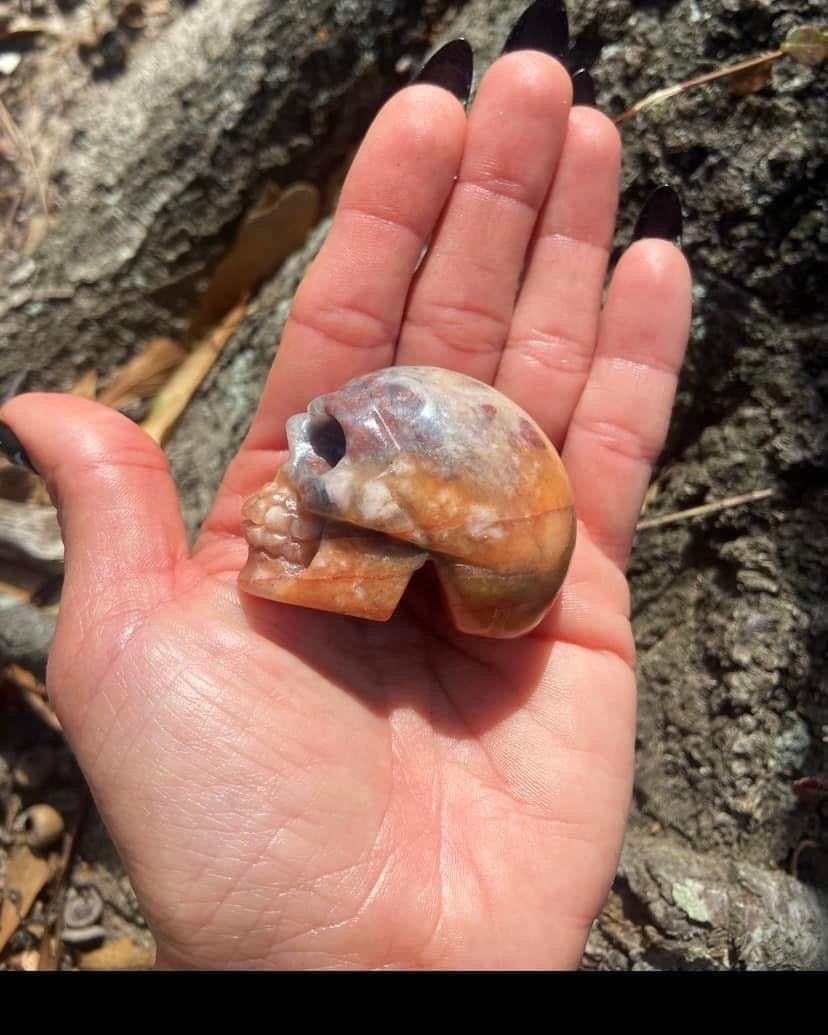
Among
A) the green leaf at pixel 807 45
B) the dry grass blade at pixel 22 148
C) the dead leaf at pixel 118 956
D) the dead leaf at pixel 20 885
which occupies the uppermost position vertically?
the green leaf at pixel 807 45

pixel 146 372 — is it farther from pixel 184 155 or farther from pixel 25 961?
pixel 25 961

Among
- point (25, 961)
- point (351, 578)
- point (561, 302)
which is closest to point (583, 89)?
point (561, 302)

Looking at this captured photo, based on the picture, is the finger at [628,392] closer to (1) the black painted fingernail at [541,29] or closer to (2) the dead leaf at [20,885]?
(1) the black painted fingernail at [541,29]

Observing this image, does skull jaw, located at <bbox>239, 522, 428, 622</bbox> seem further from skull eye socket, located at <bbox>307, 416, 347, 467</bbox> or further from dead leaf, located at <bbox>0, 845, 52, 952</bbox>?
dead leaf, located at <bbox>0, 845, 52, 952</bbox>

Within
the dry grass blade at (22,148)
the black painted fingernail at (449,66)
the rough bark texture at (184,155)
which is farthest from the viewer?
the dry grass blade at (22,148)

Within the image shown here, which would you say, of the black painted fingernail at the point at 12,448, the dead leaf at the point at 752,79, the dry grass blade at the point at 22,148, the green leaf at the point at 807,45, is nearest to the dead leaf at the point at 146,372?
the dry grass blade at the point at 22,148
